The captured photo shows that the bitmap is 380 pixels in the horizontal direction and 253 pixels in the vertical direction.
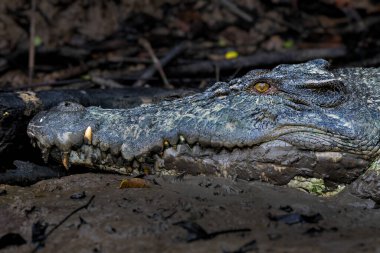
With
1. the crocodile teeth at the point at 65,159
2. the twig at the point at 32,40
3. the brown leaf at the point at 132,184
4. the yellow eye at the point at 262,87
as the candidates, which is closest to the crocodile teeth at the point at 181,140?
the brown leaf at the point at 132,184

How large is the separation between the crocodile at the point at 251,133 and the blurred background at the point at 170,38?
2800 mm

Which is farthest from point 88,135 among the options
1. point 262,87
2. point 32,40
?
point 32,40

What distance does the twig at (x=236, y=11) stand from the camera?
8.51 metres

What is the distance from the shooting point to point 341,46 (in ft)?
25.9

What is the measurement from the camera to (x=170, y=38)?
8148 millimetres

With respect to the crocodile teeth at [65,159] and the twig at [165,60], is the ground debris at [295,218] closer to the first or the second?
the crocodile teeth at [65,159]

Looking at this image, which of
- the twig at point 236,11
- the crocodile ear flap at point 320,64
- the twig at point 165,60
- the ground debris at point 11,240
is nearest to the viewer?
the ground debris at point 11,240

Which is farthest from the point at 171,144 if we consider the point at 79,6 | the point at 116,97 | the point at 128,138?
the point at 79,6

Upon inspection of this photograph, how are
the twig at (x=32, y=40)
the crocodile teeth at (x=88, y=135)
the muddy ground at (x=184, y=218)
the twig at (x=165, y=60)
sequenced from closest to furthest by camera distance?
1. the muddy ground at (x=184, y=218)
2. the crocodile teeth at (x=88, y=135)
3. the twig at (x=165, y=60)
4. the twig at (x=32, y=40)

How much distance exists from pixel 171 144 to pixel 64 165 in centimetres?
75

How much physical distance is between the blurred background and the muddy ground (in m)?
3.25

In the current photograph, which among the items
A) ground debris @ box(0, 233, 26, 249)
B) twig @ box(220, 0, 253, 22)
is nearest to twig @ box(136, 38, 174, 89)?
twig @ box(220, 0, 253, 22)

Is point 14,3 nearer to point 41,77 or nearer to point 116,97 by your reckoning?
point 41,77

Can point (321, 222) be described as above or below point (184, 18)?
below
